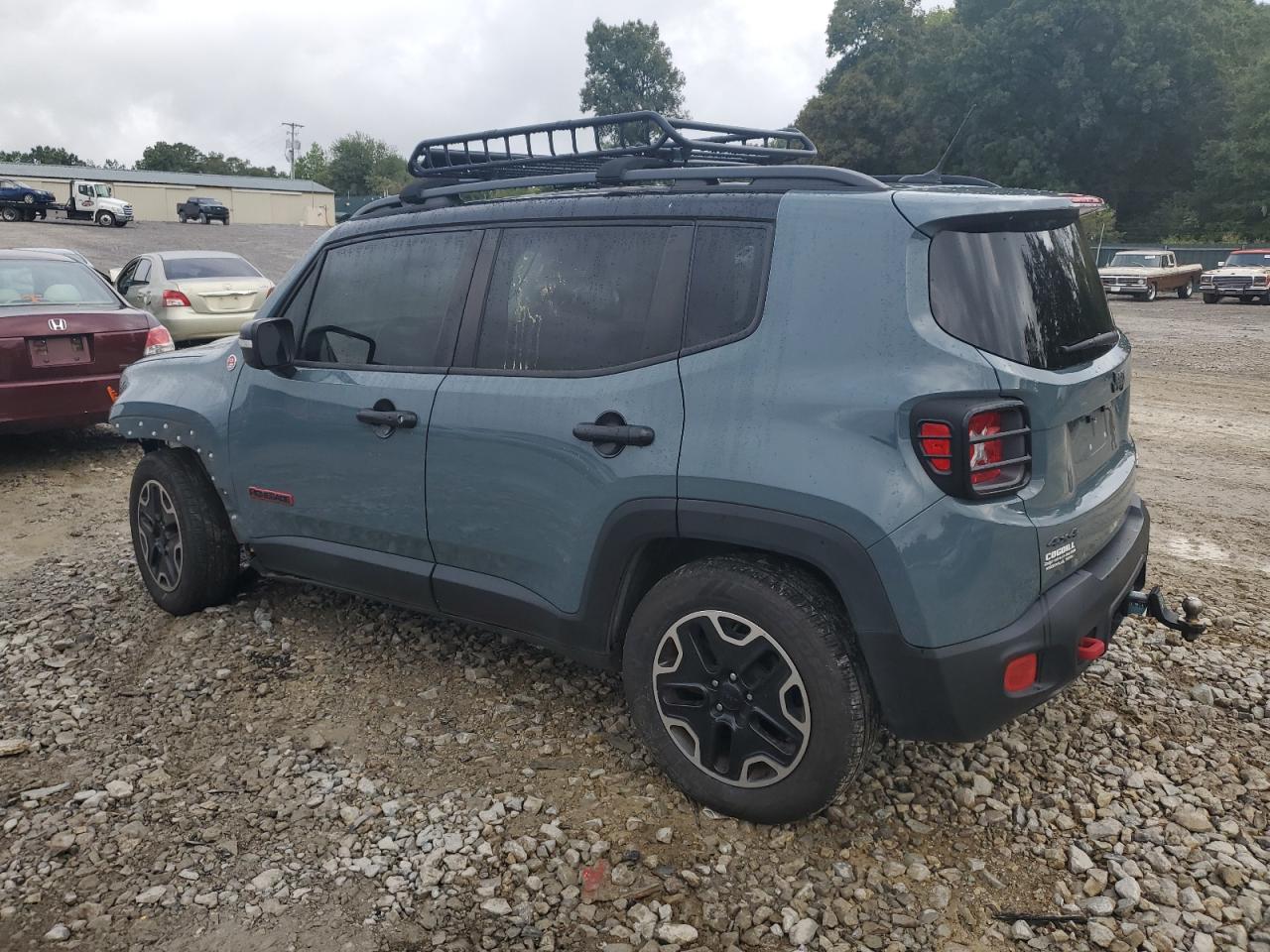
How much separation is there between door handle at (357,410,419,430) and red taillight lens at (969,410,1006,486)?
1.91 meters

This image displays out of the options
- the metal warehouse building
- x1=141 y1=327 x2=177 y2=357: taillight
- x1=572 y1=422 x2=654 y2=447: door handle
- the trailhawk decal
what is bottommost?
the trailhawk decal

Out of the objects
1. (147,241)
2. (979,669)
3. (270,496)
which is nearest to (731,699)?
(979,669)

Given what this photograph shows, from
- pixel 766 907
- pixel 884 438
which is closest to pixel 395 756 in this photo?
pixel 766 907

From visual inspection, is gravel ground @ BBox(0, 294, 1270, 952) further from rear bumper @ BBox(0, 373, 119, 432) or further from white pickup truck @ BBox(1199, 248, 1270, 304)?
white pickup truck @ BBox(1199, 248, 1270, 304)

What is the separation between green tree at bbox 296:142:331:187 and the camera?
124713mm

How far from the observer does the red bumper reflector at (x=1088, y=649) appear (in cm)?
272

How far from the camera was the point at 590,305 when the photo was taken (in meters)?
3.13

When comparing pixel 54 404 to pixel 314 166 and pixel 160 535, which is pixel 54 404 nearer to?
pixel 160 535

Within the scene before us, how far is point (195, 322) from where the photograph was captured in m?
11.8

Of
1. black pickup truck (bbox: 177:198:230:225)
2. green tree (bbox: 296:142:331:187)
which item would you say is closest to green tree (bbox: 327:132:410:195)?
green tree (bbox: 296:142:331:187)

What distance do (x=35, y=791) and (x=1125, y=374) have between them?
3.82 m

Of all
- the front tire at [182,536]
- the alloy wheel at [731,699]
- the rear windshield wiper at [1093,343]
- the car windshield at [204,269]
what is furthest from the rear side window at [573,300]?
the car windshield at [204,269]

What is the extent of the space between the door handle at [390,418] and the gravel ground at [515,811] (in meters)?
1.05

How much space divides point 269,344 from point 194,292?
9.11 metres
